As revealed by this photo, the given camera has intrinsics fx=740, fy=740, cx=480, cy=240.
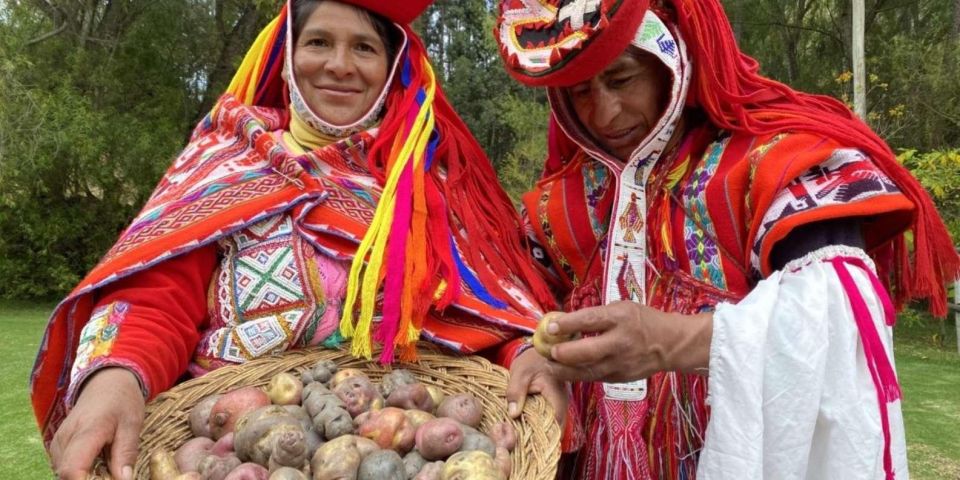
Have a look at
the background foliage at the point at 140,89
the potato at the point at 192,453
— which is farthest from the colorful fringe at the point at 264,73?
the background foliage at the point at 140,89

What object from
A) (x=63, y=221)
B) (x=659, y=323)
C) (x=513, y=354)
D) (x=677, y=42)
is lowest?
(x=63, y=221)

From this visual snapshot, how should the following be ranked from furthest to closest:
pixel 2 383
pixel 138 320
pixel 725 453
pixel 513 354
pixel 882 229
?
1. pixel 2 383
2. pixel 513 354
3. pixel 138 320
4. pixel 882 229
5. pixel 725 453

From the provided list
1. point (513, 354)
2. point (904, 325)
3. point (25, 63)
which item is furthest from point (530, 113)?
point (513, 354)

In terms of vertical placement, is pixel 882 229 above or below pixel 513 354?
above

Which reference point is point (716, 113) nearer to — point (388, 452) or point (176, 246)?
point (388, 452)

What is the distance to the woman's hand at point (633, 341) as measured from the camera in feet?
4.82

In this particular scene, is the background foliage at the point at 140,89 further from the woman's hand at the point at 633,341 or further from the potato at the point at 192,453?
the woman's hand at the point at 633,341

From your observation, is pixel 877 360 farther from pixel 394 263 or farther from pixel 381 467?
pixel 394 263

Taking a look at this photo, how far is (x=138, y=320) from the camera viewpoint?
1747 mm

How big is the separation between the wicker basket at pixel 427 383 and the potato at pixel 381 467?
0.77 feet

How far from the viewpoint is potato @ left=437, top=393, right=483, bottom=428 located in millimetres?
1682

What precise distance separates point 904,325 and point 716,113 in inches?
460

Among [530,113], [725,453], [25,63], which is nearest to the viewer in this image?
[725,453]

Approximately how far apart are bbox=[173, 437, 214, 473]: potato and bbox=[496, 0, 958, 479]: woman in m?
0.68
